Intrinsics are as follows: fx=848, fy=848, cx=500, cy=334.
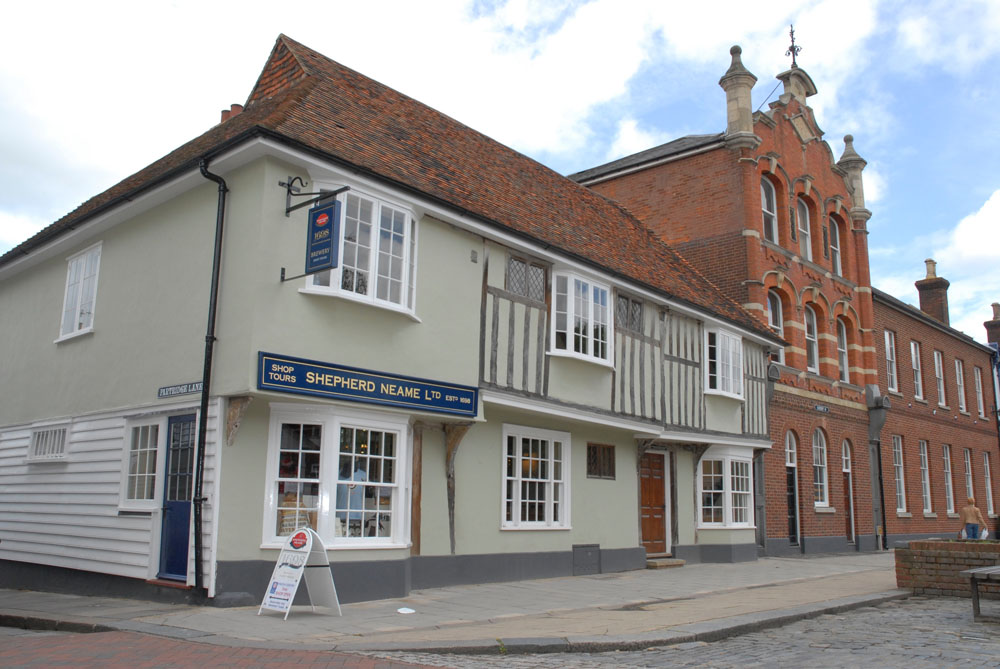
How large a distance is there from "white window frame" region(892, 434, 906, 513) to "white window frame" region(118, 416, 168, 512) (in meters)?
22.5

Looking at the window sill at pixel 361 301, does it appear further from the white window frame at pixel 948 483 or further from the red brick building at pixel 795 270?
the white window frame at pixel 948 483

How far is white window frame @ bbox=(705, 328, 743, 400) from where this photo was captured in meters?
18.2

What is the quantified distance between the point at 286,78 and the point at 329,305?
501 cm

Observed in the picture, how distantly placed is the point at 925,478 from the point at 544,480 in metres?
19.3

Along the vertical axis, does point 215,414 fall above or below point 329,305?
below

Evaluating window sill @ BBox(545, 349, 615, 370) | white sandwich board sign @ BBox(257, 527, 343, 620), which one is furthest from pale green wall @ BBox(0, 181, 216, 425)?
window sill @ BBox(545, 349, 615, 370)

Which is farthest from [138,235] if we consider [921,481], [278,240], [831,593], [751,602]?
[921,481]

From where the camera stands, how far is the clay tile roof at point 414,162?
37.9 feet

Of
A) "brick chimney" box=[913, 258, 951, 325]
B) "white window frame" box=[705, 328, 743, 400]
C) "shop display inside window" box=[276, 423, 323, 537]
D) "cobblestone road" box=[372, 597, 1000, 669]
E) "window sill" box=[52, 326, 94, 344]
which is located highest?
"brick chimney" box=[913, 258, 951, 325]

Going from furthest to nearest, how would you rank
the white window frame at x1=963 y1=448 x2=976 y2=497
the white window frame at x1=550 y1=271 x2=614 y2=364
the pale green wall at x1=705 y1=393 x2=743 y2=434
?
the white window frame at x1=963 y1=448 x2=976 y2=497
the pale green wall at x1=705 y1=393 x2=743 y2=434
the white window frame at x1=550 y1=271 x2=614 y2=364

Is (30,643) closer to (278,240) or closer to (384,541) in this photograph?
(384,541)

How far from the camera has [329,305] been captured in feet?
35.1

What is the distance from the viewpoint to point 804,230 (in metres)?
24.1

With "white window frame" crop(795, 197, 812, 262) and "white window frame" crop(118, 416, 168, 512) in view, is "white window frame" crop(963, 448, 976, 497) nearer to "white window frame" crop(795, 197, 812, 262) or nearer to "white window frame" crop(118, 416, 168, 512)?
"white window frame" crop(795, 197, 812, 262)
